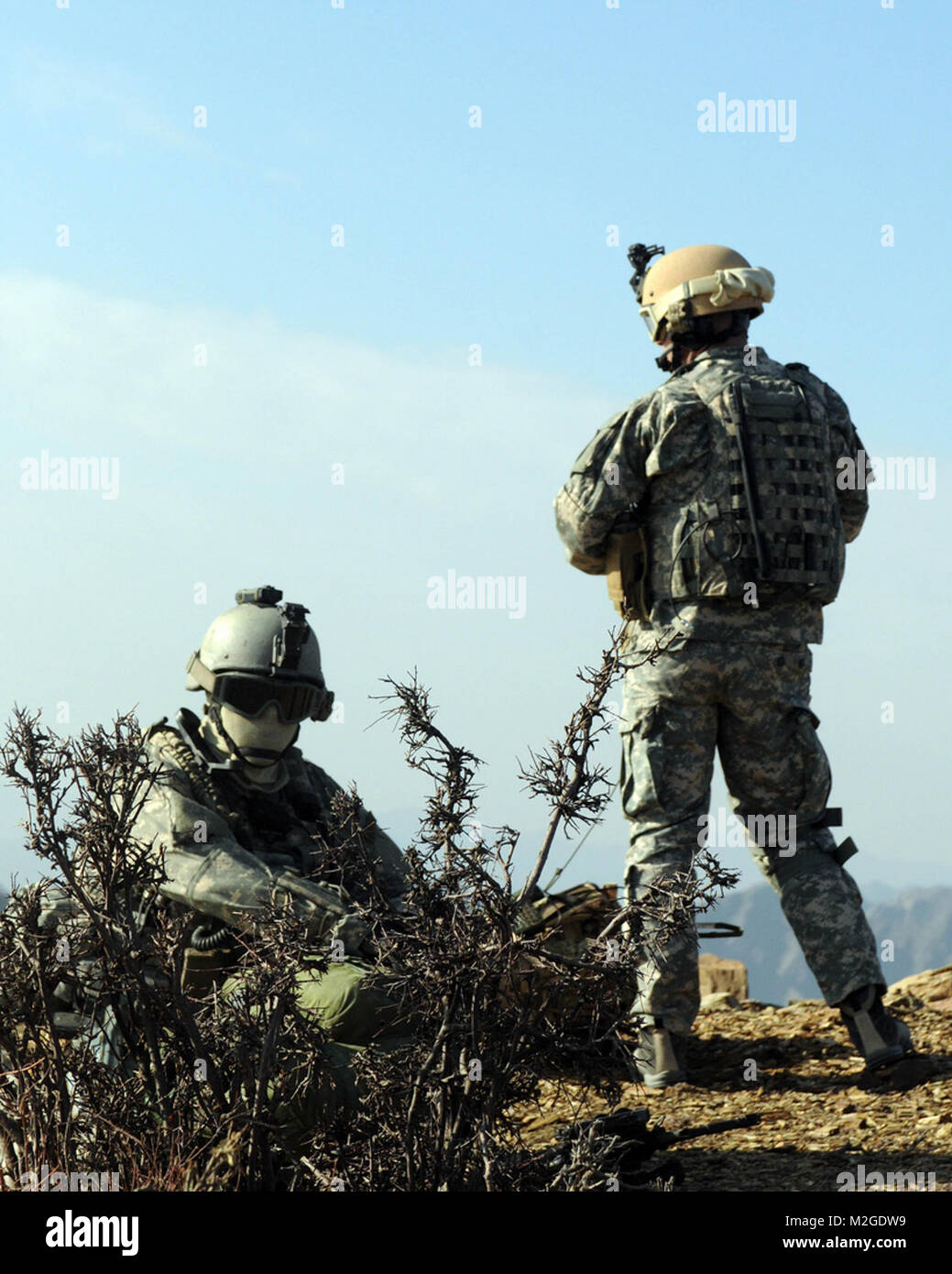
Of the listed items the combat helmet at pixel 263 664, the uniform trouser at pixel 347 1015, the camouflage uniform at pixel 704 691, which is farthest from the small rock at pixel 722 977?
the uniform trouser at pixel 347 1015

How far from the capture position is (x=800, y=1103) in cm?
642

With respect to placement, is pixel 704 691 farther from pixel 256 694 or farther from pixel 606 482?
pixel 256 694

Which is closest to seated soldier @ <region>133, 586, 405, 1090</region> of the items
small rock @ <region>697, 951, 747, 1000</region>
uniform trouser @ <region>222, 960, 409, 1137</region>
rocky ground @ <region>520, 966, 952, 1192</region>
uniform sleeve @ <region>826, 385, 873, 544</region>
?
uniform trouser @ <region>222, 960, 409, 1137</region>

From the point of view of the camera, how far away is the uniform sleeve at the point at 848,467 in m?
7.25

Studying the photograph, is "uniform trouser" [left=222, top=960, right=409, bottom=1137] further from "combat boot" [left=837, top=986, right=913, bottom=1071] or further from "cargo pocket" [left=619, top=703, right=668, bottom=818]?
"combat boot" [left=837, top=986, right=913, bottom=1071]

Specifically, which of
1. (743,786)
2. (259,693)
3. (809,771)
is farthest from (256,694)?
(809,771)

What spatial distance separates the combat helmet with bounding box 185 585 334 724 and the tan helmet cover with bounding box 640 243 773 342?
2.07 metres

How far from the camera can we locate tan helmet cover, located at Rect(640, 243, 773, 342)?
7.15 m

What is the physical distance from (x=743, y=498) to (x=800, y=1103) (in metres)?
2.38

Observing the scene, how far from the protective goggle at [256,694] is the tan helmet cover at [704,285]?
228cm

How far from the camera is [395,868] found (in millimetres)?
6332
